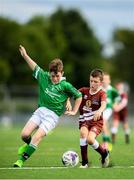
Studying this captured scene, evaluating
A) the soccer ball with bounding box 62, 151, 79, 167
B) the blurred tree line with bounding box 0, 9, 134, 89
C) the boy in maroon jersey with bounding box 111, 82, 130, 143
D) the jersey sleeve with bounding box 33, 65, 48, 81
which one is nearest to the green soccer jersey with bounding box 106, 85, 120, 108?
the boy in maroon jersey with bounding box 111, 82, 130, 143

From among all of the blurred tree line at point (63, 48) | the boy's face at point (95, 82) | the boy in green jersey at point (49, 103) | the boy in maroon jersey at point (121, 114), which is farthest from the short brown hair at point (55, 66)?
the blurred tree line at point (63, 48)

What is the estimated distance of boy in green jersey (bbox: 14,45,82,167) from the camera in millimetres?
16109

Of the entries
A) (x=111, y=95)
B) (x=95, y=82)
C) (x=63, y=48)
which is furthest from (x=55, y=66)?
(x=63, y=48)

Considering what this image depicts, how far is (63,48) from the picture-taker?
108m

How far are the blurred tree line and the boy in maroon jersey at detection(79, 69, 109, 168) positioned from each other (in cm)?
6989

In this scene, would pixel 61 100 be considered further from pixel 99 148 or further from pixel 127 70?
pixel 127 70

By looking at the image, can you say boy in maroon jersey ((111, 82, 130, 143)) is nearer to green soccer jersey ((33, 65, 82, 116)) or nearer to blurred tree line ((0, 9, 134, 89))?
green soccer jersey ((33, 65, 82, 116))

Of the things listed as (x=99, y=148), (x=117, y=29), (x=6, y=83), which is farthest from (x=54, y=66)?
(x=117, y=29)

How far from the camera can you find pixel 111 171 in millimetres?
15141

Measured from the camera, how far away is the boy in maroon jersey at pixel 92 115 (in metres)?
16.3

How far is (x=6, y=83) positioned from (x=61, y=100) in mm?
75519

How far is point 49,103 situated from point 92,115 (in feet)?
2.90

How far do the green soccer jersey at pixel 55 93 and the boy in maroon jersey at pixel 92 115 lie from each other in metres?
0.35

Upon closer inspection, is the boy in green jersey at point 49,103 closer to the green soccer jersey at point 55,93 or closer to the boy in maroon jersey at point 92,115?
→ the green soccer jersey at point 55,93
